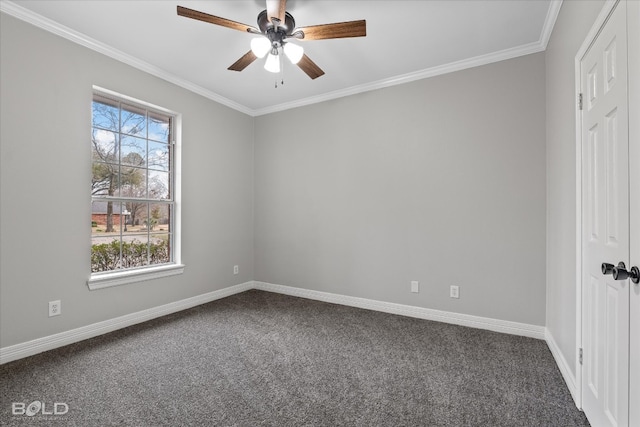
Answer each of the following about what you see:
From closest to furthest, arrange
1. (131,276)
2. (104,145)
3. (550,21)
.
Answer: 1. (550,21)
2. (104,145)
3. (131,276)

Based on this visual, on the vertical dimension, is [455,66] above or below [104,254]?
above

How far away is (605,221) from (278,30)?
7.84 ft

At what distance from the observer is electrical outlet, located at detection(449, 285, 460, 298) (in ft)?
10.6

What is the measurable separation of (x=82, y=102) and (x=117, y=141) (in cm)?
47

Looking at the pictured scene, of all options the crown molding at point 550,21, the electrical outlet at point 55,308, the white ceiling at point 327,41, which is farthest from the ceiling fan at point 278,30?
the electrical outlet at point 55,308

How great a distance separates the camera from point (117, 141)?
3.21 m

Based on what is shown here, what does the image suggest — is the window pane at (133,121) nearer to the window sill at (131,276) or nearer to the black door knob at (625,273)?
the window sill at (131,276)

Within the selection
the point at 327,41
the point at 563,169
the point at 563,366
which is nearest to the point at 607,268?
the point at 563,169

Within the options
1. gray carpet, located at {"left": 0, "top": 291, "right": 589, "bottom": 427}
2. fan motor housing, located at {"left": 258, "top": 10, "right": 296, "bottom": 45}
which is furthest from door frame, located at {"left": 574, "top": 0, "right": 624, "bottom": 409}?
fan motor housing, located at {"left": 258, "top": 10, "right": 296, "bottom": 45}

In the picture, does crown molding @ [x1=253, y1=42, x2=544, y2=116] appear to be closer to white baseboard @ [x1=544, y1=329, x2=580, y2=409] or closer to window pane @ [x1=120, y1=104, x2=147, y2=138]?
window pane @ [x1=120, y1=104, x2=147, y2=138]

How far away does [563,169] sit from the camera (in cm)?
223

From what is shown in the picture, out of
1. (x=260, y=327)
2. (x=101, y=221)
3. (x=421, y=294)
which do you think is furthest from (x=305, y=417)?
(x=101, y=221)

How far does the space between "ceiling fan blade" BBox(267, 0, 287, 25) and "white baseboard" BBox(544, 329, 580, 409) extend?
3.00 metres

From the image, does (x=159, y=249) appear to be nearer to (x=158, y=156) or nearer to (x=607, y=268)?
(x=158, y=156)
